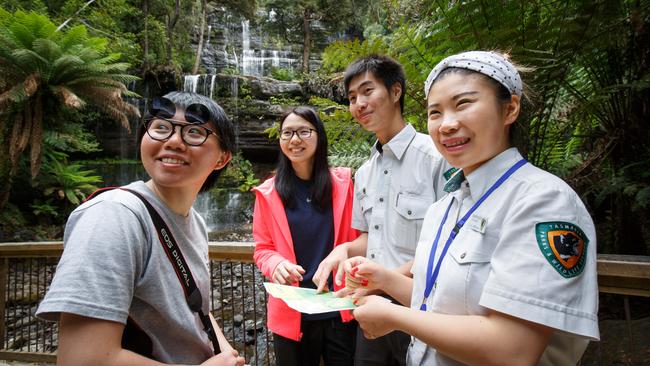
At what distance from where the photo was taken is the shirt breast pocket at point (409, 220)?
1.63m

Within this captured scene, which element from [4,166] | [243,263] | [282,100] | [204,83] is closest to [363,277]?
[243,263]

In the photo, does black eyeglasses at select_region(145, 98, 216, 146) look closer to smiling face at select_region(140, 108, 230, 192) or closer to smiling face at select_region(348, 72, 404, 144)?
smiling face at select_region(140, 108, 230, 192)

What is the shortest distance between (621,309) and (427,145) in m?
2.52

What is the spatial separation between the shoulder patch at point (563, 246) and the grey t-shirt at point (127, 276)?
3.01 feet

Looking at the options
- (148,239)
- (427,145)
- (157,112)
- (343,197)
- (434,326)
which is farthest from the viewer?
(343,197)

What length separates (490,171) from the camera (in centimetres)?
99

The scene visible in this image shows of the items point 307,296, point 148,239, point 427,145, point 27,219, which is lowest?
point 27,219

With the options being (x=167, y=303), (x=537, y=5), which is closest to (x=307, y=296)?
(x=167, y=303)

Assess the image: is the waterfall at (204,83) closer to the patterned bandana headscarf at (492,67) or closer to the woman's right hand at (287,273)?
the woman's right hand at (287,273)

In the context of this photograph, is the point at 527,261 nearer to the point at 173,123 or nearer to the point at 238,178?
the point at 173,123

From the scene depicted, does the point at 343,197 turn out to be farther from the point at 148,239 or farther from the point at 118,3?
the point at 118,3

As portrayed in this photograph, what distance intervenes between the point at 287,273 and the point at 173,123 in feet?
2.86

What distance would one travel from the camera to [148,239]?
3.23ft

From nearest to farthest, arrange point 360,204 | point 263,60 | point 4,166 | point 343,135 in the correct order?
1. point 360,204
2. point 343,135
3. point 4,166
4. point 263,60
